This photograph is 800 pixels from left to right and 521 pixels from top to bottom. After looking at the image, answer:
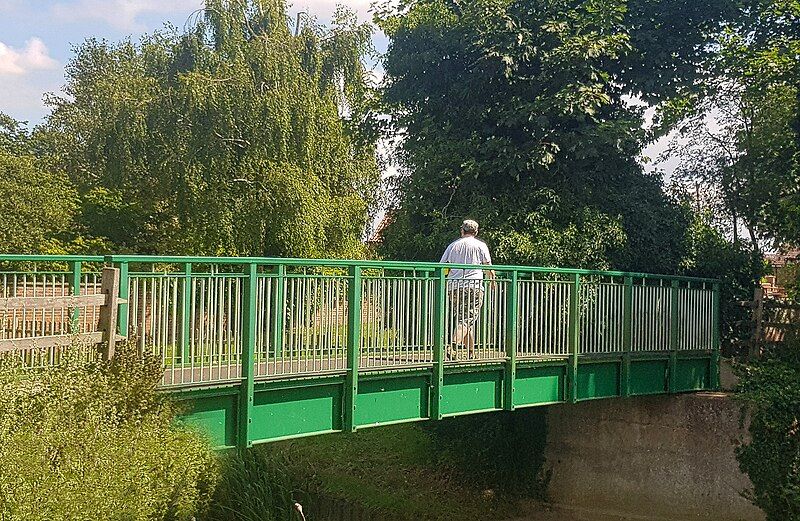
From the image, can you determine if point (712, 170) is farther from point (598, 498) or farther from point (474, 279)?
point (474, 279)

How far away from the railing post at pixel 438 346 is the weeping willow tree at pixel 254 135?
1223 centimetres

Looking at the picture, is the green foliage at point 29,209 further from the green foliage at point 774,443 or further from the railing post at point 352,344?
the green foliage at point 774,443

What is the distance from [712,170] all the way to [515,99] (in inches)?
200

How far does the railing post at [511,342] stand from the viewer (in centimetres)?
1369

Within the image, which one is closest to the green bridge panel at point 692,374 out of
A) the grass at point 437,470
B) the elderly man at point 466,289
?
the grass at point 437,470

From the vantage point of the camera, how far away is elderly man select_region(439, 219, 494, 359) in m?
13.0

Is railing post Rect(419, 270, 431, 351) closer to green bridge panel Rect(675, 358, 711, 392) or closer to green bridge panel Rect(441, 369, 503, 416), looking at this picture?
green bridge panel Rect(441, 369, 503, 416)

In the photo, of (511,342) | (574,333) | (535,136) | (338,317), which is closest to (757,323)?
(535,136)

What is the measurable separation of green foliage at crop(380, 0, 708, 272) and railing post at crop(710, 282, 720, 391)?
180 cm

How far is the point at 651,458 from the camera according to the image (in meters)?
18.2

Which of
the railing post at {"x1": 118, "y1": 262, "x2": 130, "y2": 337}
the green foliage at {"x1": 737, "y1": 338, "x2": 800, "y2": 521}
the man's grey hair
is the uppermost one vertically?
the man's grey hair

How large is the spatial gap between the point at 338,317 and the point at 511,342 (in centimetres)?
316

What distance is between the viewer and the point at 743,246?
832 inches

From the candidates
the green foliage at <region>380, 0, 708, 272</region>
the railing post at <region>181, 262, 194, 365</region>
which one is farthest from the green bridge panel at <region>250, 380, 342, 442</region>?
the green foliage at <region>380, 0, 708, 272</region>
